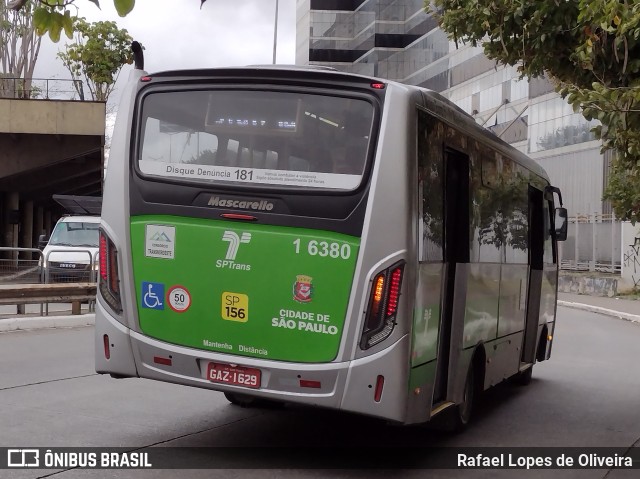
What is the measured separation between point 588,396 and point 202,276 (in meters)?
6.69

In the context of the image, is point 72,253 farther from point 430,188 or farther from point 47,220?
point 47,220

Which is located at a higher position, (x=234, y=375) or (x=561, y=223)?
(x=561, y=223)

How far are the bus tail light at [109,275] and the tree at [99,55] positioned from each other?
29559 millimetres

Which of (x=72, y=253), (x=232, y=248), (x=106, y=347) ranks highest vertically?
(x=232, y=248)

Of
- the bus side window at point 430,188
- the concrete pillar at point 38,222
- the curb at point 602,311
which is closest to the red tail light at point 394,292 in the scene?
the bus side window at point 430,188

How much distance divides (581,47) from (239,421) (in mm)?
5238

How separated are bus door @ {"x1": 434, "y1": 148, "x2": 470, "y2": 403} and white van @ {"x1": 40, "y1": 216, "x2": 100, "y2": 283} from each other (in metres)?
11.9

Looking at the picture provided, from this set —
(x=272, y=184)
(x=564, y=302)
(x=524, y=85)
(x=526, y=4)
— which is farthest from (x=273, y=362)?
(x=524, y=85)

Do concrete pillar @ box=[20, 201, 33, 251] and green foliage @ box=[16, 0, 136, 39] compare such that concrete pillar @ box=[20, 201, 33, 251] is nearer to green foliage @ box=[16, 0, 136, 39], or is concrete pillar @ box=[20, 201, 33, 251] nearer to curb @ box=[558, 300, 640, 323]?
curb @ box=[558, 300, 640, 323]

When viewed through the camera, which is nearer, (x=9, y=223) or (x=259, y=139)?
(x=259, y=139)

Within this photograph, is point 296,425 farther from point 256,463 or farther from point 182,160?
point 182,160

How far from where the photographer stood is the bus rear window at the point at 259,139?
6977 millimetres

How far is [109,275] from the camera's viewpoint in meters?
7.64

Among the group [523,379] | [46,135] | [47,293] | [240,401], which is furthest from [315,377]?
[46,135]
